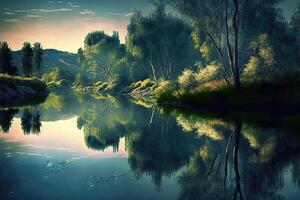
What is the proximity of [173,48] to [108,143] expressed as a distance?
61.2 m

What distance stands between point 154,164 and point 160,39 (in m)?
63.4

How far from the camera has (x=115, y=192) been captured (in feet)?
28.3

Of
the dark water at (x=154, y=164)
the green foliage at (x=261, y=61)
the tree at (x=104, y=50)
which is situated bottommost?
the dark water at (x=154, y=164)

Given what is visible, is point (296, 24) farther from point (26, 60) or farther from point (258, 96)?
point (26, 60)

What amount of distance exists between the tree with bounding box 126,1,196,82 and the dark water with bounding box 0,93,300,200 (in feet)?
182

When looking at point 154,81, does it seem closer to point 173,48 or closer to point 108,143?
point 173,48

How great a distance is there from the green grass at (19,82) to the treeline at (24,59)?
29.3 ft

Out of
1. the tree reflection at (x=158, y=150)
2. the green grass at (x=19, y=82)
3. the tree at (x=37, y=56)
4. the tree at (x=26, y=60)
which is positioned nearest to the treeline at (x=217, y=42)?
the tree reflection at (x=158, y=150)

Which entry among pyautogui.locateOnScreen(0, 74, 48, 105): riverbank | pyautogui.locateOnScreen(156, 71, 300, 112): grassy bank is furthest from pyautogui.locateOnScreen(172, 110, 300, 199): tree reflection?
pyautogui.locateOnScreen(0, 74, 48, 105): riverbank

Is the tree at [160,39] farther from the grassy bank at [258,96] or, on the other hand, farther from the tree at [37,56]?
the tree at [37,56]

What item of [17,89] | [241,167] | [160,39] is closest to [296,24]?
[160,39]

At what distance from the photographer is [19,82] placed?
66375mm

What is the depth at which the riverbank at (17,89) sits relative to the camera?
53.2m

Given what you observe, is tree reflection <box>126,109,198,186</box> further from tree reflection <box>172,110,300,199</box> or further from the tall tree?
the tall tree
